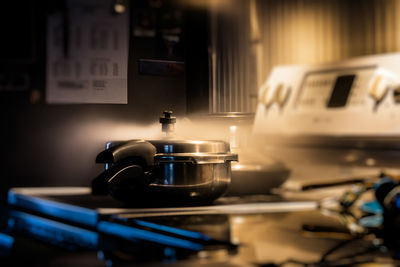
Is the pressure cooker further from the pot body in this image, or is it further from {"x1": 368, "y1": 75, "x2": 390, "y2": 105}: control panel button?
{"x1": 368, "y1": 75, "x2": 390, "y2": 105}: control panel button

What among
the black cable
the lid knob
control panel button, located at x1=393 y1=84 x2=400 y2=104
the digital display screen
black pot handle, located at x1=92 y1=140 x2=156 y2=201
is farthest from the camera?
the digital display screen

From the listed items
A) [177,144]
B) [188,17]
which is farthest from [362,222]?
[188,17]

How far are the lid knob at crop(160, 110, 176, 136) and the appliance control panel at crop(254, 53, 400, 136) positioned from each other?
47cm

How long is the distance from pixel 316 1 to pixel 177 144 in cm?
Result: 90

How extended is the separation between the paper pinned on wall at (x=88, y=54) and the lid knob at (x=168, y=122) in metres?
0.07

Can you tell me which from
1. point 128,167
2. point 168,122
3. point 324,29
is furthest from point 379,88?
point 128,167

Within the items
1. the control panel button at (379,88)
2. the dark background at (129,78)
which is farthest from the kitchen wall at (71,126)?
the control panel button at (379,88)

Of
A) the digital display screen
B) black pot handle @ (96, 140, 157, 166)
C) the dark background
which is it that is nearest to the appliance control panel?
the digital display screen

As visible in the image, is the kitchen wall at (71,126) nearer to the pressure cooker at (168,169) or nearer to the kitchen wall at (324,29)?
the pressure cooker at (168,169)

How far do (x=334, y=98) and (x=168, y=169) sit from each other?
773 mm

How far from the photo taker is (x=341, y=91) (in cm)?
124

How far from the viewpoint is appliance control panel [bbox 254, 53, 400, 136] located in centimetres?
114

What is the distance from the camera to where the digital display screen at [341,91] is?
1228 mm

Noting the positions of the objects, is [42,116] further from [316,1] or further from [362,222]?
[316,1]
